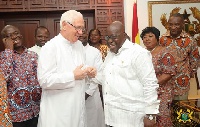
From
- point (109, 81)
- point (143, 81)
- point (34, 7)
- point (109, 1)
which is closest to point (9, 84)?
point (109, 81)

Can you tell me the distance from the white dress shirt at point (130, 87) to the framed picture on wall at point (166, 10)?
2.91m

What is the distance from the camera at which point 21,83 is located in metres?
2.41

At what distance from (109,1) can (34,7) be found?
55.4 inches

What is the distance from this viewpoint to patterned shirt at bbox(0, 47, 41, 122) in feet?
7.77

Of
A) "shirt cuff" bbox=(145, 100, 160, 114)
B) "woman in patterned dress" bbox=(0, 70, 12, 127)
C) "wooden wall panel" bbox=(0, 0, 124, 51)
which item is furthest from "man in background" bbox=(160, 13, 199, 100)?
"woman in patterned dress" bbox=(0, 70, 12, 127)

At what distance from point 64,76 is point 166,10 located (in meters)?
3.32

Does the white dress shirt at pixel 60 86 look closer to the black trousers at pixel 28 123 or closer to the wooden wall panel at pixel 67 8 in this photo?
the black trousers at pixel 28 123

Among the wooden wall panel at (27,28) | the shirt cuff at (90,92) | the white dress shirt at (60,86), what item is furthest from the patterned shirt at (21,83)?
the wooden wall panel at (27,28)

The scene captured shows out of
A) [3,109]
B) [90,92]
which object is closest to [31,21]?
[90,92]

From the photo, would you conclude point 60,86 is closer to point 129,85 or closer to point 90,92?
point 129,85

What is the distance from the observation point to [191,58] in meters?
3.40

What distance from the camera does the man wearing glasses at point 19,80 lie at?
93.7 inches

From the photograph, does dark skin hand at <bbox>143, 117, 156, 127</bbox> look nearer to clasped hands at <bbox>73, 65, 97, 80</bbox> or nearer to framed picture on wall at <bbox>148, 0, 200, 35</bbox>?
clasped hands at <bbox>73, 65, 97, 80</bbox>

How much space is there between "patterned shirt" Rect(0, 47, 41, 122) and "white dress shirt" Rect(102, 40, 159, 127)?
795 millimetres
